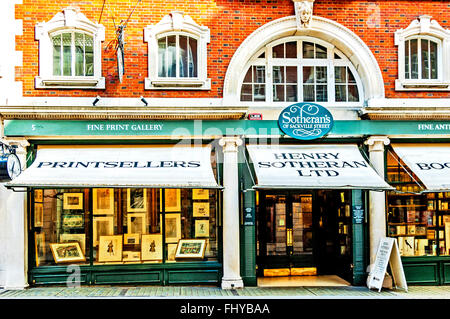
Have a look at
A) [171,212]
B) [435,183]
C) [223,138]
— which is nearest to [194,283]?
[171,212]

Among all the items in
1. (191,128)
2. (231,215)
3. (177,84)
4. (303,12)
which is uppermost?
(303,12)

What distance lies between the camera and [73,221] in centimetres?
962

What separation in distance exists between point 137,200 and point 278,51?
494 centimetres

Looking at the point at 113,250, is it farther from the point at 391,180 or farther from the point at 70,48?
the point at 391,180

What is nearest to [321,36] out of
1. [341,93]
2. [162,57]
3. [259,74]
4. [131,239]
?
[341,93]

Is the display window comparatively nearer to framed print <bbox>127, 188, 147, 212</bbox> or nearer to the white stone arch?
framed print <bbox>127, 188, 147, 212</bbox>

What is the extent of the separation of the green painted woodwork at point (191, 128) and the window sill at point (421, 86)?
822 millimetres

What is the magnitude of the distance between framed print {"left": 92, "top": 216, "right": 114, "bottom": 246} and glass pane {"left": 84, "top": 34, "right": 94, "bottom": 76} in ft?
11.0

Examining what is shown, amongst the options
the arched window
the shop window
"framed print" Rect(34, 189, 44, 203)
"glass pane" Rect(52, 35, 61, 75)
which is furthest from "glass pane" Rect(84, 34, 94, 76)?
the shop window

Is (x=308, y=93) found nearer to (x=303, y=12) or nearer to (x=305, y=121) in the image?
(x=305, y=121)

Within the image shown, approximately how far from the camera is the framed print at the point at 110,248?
9.58 m

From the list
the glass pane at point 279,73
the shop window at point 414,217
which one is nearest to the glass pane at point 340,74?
the glass pane at point 279,73

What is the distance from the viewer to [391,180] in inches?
392

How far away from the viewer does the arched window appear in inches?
404
